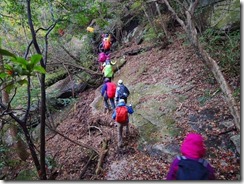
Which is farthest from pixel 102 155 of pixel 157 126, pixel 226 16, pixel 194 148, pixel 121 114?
pixel 226 16

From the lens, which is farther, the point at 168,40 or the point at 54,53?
the point at 54,53

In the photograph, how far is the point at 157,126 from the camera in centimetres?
697

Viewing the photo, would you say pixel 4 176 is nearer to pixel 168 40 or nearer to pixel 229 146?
pixel 229 146

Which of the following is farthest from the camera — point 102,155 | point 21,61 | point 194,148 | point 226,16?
point 226,16

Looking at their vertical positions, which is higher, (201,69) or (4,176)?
(201,69)

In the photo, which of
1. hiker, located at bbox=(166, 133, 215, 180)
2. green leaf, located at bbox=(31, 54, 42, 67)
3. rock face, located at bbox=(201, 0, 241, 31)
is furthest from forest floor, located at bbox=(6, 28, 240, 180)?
green leaf, located at bbox=(31, 54, 42, 67)

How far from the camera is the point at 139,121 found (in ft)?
25.1

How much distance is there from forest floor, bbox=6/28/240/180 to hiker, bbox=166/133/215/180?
2076mm

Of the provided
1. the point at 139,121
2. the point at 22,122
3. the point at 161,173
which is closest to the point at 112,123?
the point at 139,121

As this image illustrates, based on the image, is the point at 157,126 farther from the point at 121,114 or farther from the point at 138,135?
the point at 121,114

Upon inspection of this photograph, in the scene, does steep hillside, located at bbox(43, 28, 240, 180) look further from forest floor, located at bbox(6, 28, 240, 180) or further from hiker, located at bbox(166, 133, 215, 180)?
hiker, located at bbox(166, 133, 215, 180)

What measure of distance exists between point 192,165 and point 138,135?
13.6 feet

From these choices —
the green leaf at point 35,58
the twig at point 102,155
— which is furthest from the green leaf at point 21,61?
the twig at point 102,155

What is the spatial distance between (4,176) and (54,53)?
854cm
